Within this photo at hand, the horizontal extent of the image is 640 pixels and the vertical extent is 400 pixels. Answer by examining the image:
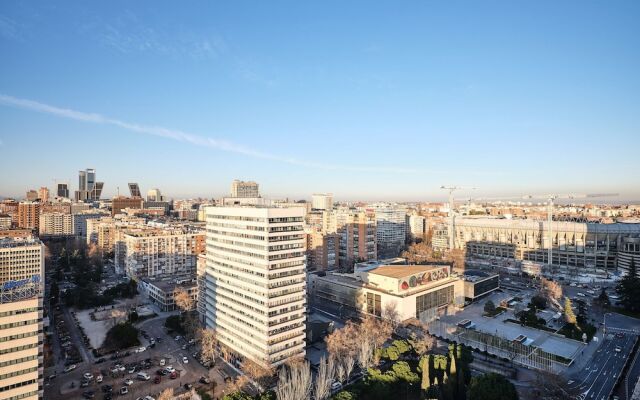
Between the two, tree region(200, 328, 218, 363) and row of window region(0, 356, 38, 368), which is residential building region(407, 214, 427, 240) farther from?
row of window region(0, 356, 38, 368)

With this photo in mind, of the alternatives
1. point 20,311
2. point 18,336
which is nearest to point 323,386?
point 18,336

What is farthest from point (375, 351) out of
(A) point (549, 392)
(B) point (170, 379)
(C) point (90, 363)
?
(C) point (90, 363)

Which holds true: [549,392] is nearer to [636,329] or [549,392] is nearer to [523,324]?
[523,324]

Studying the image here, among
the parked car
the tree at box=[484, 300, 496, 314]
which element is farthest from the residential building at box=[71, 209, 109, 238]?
the tree at box=[484, 300, 496, 314]

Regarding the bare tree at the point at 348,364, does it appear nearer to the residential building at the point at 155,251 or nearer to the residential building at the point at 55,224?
the residential building at the point at 155,251

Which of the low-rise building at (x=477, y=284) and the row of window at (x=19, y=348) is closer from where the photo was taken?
the row of window at (x=19, y=348)

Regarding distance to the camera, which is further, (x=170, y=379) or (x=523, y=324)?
(x=523, y=324)

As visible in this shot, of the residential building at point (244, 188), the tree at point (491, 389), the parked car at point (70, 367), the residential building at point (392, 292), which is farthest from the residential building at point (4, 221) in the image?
the tree at point (491, 389)
